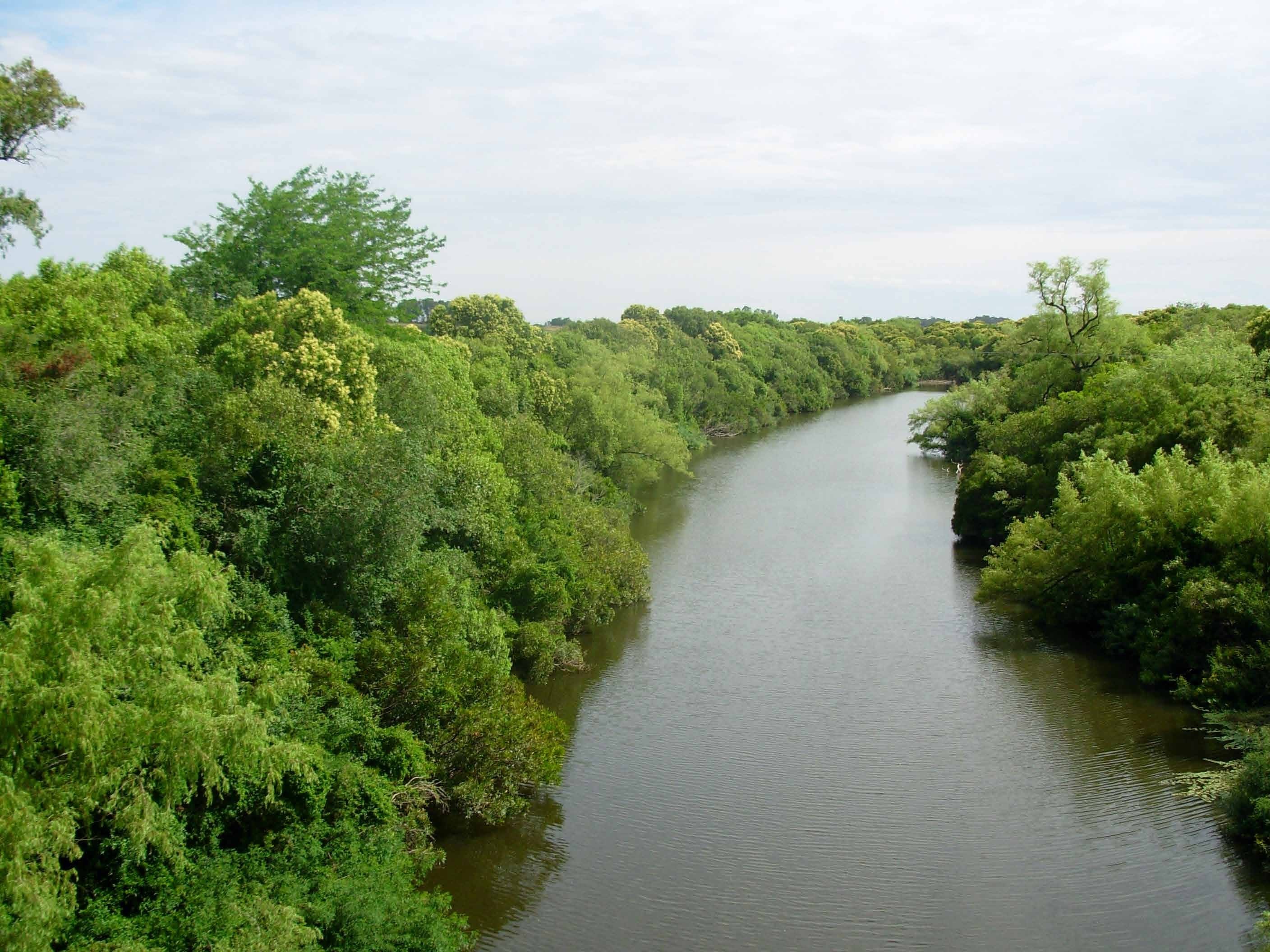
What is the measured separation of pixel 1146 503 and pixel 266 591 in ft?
69.1

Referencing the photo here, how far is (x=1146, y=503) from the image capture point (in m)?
25.8

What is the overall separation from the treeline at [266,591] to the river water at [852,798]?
1.48 m

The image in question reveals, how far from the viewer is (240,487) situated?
19.4m

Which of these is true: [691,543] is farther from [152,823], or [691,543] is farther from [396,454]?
[152,823]

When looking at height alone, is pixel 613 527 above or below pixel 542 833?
above

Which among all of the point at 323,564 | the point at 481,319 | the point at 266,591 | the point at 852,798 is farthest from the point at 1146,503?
the point at 481,319

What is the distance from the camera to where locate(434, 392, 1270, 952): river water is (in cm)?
1581

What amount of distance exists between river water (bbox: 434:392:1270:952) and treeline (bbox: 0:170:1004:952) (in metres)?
1.48

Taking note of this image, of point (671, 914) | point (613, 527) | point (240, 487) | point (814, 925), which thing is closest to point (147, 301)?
point (240, 487)

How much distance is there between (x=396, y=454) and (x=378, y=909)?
9.19m

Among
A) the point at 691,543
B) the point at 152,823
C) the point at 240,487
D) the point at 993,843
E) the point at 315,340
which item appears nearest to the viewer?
the point at 152,823

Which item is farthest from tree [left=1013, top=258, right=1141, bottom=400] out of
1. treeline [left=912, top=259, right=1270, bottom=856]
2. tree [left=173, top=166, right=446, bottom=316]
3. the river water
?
tree [left=173, top=166, right=446, bottom=316]

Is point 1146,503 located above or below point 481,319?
below

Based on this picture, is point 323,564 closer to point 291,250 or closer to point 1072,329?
point 291,250
